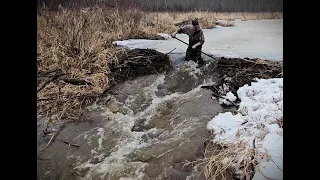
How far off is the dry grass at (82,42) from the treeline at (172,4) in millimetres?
21

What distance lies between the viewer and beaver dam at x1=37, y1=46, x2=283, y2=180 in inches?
41.6

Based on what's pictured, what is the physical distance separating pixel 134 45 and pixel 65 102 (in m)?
0.35

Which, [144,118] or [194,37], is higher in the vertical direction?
[194,37]

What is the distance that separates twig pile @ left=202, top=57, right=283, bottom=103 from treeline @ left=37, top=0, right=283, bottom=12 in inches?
7.8

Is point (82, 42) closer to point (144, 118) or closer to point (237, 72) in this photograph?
point (144, 118)

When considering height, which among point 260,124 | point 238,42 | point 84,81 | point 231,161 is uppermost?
point 238,42

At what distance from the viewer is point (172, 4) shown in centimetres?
121

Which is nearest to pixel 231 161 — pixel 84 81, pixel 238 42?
pixel 238 42

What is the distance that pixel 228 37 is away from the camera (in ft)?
3.95

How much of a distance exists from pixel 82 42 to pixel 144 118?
40 centimetres
